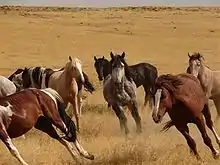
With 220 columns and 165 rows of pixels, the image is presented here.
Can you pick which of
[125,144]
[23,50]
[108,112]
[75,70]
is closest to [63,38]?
[23,50]

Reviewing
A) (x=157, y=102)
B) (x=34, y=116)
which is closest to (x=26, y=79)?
(x=34, y=116)

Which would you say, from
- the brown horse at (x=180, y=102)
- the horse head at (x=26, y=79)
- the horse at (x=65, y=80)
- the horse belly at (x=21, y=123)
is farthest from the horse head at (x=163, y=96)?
the horse head at (x=26, y=79)

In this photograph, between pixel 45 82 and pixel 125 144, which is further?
pixel 45 82

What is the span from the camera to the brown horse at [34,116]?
9.13m

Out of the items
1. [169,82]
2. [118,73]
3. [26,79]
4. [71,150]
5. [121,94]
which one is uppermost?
[169,82]

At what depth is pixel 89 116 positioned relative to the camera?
54.6 feet

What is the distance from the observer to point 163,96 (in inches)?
386

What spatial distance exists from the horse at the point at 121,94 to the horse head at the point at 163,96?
4406 mm

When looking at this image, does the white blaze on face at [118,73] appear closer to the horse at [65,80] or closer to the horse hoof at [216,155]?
the horse at [65,80]

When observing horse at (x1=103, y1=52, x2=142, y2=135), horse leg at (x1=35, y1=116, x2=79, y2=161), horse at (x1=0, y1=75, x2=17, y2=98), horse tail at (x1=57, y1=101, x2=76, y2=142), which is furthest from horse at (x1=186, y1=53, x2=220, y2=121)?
horse leg at (x1=35, y1=116, x2=79, y2=161)

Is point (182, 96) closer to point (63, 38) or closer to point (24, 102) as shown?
point (24, 102)

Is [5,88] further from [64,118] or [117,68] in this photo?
[64,118]

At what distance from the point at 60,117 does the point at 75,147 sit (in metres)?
0.69

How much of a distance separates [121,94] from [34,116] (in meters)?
5.64
